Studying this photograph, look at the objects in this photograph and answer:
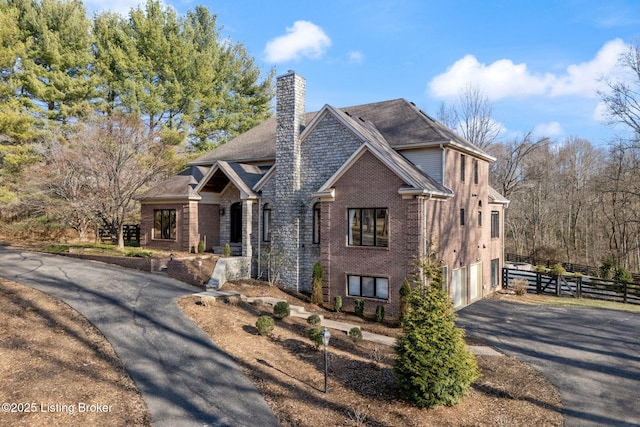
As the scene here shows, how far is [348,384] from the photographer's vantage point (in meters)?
10.3

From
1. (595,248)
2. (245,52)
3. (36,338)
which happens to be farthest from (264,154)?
(595,248)

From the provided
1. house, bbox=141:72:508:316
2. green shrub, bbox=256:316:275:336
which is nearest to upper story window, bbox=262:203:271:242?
house, bbox=141:72:508:316

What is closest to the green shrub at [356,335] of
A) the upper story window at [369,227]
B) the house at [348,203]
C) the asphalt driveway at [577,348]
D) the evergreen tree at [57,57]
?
the house at [348,203]

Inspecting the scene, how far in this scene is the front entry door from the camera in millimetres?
23719

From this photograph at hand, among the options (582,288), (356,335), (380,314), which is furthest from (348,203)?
(582,288)

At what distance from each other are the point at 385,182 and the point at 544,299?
1403cm

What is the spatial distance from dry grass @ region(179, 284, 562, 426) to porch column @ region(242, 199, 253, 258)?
7069 millimetres

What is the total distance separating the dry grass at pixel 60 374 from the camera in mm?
7827

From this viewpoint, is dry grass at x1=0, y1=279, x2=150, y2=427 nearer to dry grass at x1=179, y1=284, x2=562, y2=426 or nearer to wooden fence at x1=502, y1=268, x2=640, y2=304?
dry grass at x1=179, y1=284, x2=562, y2=426

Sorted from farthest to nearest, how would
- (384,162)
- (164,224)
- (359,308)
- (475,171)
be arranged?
(164,224) < (475,171) < (359,308) < (384,162)

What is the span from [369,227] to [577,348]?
29.1ft

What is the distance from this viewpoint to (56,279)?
1650 centimetres

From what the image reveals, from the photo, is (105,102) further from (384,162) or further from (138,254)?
(384,162)

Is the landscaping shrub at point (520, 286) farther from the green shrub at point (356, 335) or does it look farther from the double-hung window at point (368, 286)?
the green shrub at point (356, 335)
